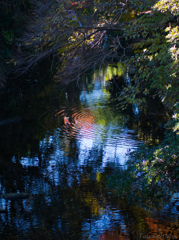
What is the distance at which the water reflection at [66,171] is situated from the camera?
6551 millimetres

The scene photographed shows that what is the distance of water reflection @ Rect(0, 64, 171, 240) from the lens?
655 centimetres

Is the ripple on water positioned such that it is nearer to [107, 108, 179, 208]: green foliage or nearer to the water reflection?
the water reflection

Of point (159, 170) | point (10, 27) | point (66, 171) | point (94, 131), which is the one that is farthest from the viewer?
point (10, 27)

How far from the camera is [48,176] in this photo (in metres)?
9.06

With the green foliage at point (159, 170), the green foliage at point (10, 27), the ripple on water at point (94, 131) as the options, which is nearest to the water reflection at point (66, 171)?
A: the ripple on water at point (94, 131)

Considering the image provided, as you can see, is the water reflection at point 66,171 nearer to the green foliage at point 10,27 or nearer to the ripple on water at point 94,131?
the ripple on water at point 94,131

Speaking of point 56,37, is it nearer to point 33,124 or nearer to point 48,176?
point 48,176

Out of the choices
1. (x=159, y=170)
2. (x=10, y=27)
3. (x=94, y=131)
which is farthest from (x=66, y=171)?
A: (x=10, y=27)

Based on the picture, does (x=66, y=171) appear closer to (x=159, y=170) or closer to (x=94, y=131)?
(x=94, y=131)

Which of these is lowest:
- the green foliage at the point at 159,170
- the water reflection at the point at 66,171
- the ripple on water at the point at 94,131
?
the water reflection at the point at 66,171

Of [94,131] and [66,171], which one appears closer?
[66,171]

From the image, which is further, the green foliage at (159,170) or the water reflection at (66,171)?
the water reflection at (66,171)

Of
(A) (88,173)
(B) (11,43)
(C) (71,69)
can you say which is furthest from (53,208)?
(B) (11,43)

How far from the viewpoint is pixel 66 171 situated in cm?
941
